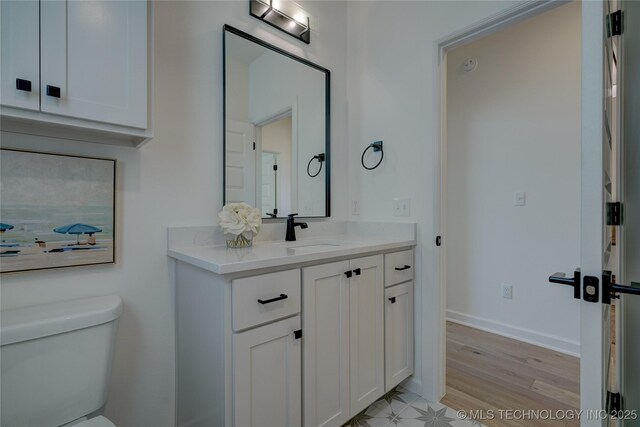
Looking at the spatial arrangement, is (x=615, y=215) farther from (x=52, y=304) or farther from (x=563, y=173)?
(x=52, y=304)

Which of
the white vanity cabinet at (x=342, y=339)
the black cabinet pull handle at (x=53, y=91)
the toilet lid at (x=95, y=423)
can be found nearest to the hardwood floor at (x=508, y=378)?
the white vanity cabinet at (x=342, y=339)

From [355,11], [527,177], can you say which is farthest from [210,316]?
[527,177]

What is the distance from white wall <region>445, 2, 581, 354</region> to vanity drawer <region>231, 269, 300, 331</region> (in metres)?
2.17

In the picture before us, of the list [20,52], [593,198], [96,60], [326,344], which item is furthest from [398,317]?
[20,52]

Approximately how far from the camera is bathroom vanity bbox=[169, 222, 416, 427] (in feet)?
3.54

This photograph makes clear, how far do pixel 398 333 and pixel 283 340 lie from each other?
824 millimetres

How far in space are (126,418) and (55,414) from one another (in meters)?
0.41

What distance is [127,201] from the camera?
131cm

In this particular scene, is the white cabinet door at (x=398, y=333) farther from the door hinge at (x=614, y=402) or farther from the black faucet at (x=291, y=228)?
the door hinge at (x=614, y=402)

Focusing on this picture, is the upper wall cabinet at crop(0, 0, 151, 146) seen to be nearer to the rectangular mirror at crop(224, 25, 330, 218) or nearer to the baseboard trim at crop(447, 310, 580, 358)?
the rectangular mirror at crop(224, 25, 330, 218)

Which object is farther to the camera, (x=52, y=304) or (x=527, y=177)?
(x=527, y=177)

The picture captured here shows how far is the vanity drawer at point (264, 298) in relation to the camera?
1069 mm

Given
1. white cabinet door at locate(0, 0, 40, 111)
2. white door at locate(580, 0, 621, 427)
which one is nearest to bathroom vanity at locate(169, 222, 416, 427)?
white cabinet door at locate(0, 0, 40, 111)

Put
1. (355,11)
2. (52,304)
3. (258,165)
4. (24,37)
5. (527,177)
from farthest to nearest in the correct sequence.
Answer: (527,177) → (355,11) → (258,165) → (52,304) → (24,37)
